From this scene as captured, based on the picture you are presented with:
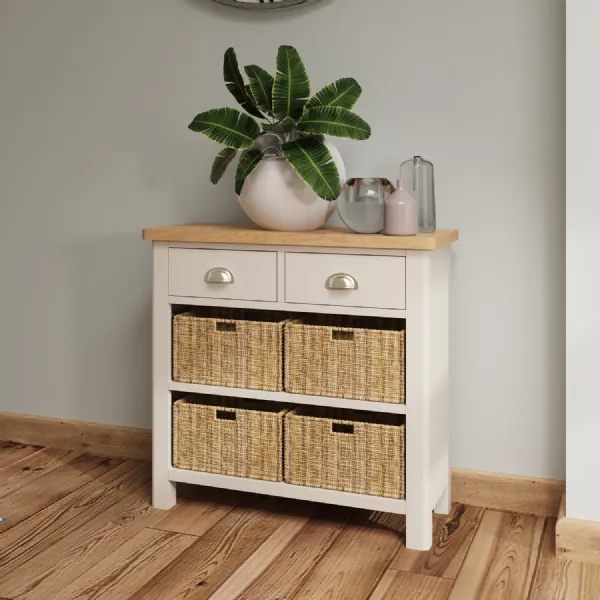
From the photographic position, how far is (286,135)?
2.41 metres

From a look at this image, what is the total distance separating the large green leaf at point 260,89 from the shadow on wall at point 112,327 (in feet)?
2.62

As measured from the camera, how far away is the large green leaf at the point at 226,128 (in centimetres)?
234

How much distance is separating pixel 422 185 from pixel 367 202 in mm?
Answer: 215

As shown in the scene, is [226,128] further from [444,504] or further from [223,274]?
[444,504]

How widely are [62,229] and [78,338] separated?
405mm

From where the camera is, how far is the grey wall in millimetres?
2463

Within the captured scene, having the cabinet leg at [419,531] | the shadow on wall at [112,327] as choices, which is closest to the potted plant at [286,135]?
the shadow on wall at [112,327]

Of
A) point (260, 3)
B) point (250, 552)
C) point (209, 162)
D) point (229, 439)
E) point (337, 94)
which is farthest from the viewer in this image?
point (209, 162)

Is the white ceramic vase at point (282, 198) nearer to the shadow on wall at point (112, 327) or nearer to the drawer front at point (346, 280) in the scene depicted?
the drawer front at point (346, 280)

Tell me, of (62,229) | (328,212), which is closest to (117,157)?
(62,229)

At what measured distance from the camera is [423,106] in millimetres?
2551

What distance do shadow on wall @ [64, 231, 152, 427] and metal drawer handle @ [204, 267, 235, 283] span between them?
2.07ft

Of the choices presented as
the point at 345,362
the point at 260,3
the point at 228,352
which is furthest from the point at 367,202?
the point at 260,3

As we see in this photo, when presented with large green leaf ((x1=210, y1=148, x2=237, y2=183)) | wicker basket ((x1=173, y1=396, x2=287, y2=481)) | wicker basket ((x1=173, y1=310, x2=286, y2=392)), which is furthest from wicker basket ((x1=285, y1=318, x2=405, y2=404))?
large green leaf ((x1=210, y1=148, x2=237, y2=183))
